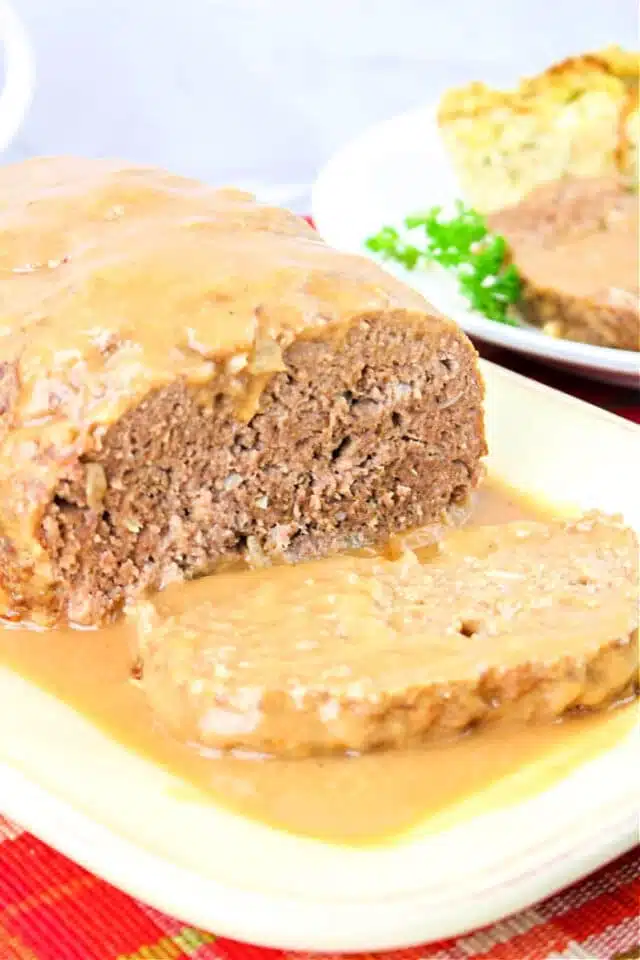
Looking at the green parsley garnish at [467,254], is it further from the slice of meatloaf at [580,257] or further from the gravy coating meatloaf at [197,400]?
the gravy coating meatloaf at [197,400]

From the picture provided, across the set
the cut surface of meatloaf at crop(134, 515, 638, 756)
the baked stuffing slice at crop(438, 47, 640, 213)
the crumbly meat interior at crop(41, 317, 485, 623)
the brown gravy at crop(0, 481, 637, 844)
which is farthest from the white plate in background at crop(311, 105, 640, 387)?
the brown gravy at crop(0, 481, 637, 844)

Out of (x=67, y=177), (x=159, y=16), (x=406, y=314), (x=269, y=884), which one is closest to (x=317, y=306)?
(x=406, y=314)

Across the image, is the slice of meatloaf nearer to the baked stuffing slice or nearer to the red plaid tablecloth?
the baked stuffing slice

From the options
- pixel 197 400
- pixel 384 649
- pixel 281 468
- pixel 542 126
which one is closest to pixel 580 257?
pixel 542 126

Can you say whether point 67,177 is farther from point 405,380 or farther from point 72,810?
point 72,810

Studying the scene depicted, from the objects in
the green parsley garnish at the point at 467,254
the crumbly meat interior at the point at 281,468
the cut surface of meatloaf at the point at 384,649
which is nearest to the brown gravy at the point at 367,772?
the cut surface of meatloaf at the point at 384,649

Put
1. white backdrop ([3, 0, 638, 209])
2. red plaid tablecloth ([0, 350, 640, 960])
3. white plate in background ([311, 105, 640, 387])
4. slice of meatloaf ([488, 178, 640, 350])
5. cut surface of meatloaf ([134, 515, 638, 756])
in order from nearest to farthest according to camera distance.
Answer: red plaid tablecloth ([0, 350, 640, 960])
cut surface of meatloaf ([134, 515, 638, 756])
white plate in background ([311, 105, 640, 387])
slice of meatloaf ([488, 178, 640, 350])
white backdrop ([3, 0, 638, 209])
